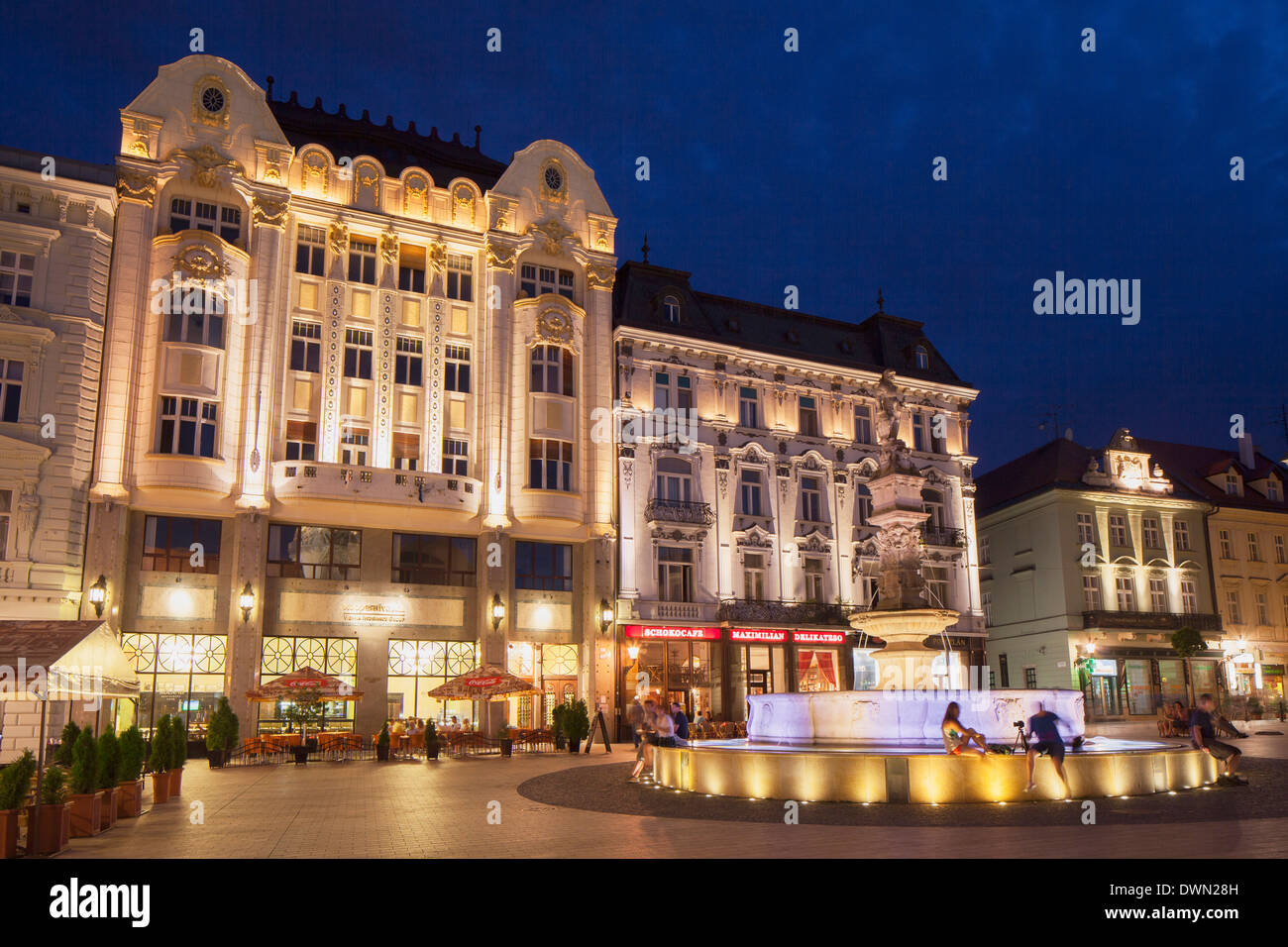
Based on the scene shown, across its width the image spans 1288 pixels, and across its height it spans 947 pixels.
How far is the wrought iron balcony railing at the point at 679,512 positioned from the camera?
144ft

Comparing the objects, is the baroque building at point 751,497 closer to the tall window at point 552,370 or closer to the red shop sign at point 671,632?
the red shop sign at point 671,632

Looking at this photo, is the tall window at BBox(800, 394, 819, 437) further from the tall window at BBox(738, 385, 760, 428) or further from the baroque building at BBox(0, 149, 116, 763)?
the baroque building at BBox(0, 149, 116, 763)

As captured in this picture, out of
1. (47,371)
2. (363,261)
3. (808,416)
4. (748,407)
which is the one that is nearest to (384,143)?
(363,261)

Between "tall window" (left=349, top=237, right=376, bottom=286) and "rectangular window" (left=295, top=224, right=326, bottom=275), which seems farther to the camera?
"tall window" (left=349, top=237, right=376, bottom=286)

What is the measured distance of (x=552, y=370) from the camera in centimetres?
4250

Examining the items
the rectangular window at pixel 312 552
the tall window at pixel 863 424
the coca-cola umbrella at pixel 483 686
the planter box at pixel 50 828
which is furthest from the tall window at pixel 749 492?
the planter box at pixel 50 828

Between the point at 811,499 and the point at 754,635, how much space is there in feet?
26.3

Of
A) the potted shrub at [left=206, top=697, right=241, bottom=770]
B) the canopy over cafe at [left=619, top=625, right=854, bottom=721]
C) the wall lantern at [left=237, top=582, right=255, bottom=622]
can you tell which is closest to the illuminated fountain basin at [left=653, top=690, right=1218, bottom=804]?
the potted shrub at [left=206, top=697, right=241, bottom=770]

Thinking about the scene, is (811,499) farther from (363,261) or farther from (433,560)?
(363,261)

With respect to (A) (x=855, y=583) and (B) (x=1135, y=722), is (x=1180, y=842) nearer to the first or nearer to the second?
(A) (x=855, y=583)

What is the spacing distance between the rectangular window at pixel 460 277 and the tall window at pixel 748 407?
45.1 feet

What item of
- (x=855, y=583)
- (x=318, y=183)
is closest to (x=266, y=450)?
(x=318, y=183)

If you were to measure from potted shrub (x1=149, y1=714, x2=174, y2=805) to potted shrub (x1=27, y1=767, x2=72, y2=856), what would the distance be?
619 centimetres

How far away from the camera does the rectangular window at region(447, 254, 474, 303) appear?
42312mm
